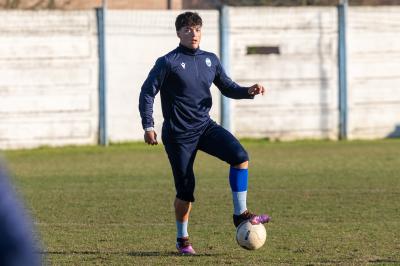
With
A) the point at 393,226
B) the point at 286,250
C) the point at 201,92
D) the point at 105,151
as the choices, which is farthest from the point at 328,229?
the point at 105,151

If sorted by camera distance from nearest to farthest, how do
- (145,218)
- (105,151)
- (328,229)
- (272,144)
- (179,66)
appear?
(179,66) < (328,229) < (145,218) < (105,151) < (272,144)

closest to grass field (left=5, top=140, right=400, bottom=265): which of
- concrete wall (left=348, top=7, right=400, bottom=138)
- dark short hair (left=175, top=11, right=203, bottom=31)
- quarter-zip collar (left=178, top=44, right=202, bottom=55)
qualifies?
quarter-zip collar (left=178, top=44, right=202, bottom=55)

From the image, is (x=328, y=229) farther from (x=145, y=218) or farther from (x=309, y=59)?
(x=309, y=59)

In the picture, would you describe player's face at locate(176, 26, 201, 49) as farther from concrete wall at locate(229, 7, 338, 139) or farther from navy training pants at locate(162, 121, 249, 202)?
concrete wall at locate(229, 7, 338, 139)

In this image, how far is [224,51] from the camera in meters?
19.7

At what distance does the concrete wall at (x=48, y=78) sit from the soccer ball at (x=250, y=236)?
12.0 metres

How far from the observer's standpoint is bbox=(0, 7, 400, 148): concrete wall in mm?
18750

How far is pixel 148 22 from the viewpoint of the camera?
63.8ft

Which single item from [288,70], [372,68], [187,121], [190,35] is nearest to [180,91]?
[187,121]

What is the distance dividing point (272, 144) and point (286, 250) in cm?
1238

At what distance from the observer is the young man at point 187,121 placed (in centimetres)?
732

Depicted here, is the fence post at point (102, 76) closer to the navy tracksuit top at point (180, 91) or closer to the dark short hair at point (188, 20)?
the navy tracksuit top at point (180, 91)

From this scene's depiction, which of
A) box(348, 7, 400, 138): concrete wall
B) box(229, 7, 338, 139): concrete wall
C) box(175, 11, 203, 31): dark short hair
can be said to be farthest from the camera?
box(348, 7, 400, 138): concrete wall

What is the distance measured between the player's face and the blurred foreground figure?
593 centimetres
